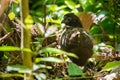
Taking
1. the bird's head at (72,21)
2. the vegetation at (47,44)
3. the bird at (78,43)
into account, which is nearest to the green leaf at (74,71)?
the vegetation at (47,44)

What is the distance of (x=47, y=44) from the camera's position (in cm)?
117

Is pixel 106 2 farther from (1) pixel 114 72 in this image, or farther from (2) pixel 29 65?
(2) pixel 29 65

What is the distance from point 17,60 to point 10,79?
0.06 metres

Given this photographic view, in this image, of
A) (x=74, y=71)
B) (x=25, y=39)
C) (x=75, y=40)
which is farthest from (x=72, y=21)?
(x=25, y=39)

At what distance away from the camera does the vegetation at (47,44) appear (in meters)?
0.56

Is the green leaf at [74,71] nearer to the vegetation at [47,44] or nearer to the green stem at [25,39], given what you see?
the vegetation at [47,44]

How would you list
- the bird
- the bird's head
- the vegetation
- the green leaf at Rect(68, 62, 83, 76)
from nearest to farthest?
the vegetation → the green leaf at Rect(68, 62, 83, 76) → the bird → the bird's head

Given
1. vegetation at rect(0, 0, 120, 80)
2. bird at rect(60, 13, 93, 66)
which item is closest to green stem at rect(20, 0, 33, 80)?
vegetation at rect(0, 0, 120, 80)

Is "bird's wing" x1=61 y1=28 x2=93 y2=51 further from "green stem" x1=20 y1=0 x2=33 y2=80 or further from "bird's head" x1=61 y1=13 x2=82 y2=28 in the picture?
"green stem" x1=20 y1=0 x2=33 y2=80

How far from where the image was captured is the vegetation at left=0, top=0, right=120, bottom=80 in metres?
A: 0.56

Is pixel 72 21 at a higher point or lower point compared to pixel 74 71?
higher

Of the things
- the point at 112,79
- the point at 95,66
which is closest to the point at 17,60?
the point at 112,79

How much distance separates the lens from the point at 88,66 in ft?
4.00

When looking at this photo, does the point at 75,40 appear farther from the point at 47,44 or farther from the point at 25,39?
the point at 25,39
